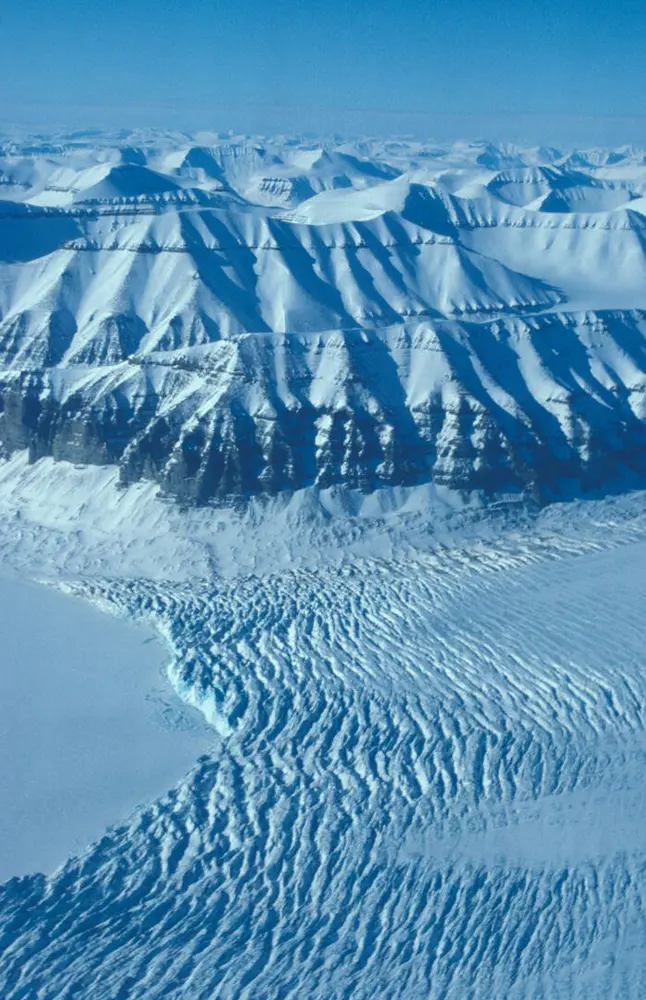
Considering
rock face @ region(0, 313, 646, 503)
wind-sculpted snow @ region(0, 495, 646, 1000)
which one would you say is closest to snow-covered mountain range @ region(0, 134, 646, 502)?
rock face @ region(0, 313, 646, 503)

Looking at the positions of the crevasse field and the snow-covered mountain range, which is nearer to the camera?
the crevasse field

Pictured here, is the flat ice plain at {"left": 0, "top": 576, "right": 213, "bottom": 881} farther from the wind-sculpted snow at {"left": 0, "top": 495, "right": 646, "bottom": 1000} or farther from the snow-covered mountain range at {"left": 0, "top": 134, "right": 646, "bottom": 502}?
the snow-covered mountain range at {"left": 0, "top": 134, "right": 646, "bottom": 502}

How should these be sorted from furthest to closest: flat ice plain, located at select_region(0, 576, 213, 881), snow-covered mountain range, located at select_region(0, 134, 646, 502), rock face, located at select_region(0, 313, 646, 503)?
snow-covered mountain range, located at select_region(0, 134, 646, 502)
rock face, located at select_region(0, 313, 646, 503)
flat ice plain, located at select_region(0, 576, 213, 881)

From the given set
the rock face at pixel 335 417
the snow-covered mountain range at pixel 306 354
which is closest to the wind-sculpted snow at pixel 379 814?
the rock face at pixel 335 417

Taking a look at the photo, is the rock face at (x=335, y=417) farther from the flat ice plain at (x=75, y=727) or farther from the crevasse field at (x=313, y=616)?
the flat ice plain at (x=75, y=727)

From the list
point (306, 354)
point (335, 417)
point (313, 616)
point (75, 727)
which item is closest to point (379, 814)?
point (75, 727)

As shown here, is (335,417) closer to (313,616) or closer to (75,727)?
(313,616)

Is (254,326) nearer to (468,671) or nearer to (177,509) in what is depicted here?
(177,509)
